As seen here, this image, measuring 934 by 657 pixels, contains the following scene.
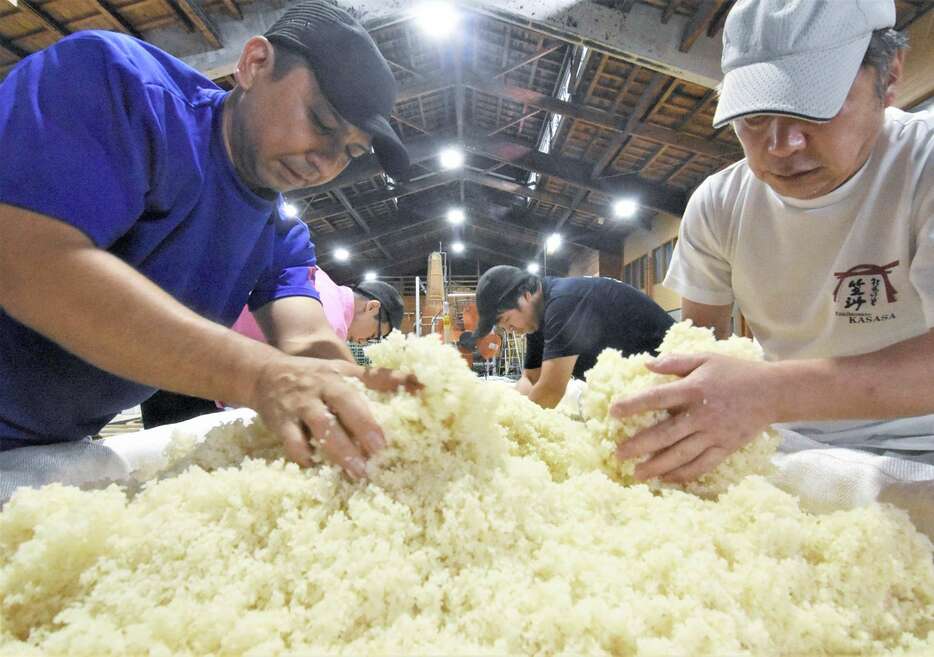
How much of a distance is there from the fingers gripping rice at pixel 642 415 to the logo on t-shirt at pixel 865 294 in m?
0.29

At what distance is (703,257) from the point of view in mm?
1231

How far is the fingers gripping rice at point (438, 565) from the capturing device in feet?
1.43

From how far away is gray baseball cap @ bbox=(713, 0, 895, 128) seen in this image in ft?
2.48

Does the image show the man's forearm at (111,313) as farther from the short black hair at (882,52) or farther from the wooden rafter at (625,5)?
the wooden rafter at (625,5)

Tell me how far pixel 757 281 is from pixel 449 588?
943mm

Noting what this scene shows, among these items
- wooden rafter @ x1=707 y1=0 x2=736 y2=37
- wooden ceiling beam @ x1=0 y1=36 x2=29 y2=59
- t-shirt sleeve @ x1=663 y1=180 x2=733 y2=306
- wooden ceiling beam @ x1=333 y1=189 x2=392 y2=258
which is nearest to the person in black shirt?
t-shirt sleeve @ x1=663 y1=180 x2=733 y2=306

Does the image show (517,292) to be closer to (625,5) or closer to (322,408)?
(322,408)

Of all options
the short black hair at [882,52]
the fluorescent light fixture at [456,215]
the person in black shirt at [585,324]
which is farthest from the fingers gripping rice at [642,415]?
the fluorescent light fixture at [456,215]

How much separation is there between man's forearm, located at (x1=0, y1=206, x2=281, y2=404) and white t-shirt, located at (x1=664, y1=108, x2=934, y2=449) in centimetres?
98

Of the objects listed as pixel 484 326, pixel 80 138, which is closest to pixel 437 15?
pixel 484 326

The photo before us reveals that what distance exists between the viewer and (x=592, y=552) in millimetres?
548

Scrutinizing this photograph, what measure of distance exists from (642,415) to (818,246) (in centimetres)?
58

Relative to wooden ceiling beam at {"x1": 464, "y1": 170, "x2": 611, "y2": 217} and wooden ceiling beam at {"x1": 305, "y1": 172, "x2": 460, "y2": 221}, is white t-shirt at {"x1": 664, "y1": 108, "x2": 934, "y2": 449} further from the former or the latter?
wooden ceiling beam at {"x1": 305, "y1": 172, "x2": 460, "y2": 221}

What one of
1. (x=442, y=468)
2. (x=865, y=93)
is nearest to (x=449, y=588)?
(x=442, y=468)
